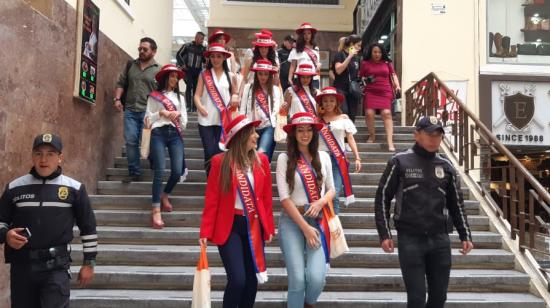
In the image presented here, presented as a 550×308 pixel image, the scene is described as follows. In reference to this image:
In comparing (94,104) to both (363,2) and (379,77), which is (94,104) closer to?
(379,77)

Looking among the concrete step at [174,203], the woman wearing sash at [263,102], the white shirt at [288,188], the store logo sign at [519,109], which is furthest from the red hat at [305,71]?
the store logo sign at [519,109]

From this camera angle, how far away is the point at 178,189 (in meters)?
7.16

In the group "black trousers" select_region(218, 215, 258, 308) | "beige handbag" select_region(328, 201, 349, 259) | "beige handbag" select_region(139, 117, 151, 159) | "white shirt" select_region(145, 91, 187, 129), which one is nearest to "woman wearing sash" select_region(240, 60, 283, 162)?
"white shirt" select_region(145, 91, 187, 129)

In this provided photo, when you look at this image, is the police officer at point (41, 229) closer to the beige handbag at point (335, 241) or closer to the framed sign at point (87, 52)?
the beige handbag at point (335, 241)

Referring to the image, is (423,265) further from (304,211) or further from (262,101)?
(262,101)

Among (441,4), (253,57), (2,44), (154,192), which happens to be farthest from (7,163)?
(441,4)

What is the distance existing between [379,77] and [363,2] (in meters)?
8.55

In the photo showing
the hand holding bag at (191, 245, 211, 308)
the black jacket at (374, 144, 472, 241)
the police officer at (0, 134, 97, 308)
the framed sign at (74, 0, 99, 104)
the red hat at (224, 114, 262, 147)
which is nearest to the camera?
the police officer at (0, 134, 97, 308)

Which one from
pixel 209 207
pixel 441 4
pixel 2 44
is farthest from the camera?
pixel 441 4

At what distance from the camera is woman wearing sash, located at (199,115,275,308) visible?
3787mm

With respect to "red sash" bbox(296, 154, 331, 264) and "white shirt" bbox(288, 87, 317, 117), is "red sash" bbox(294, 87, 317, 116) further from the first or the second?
"red sash" bbox(296, 154, 331, 264)

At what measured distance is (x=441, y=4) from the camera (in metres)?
11.4

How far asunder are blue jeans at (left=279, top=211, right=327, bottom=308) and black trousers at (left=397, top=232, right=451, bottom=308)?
653 mm

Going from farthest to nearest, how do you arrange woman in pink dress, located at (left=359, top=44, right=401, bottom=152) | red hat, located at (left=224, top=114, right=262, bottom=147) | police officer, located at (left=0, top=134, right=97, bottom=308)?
woman in pink dress, located at (left=359, top=44, right=401, bottom=152), red hat, located at (left=224, top=114, right=262, bottom=147), police officer, located at (left=0, top=134, right=97, bottom=308)
